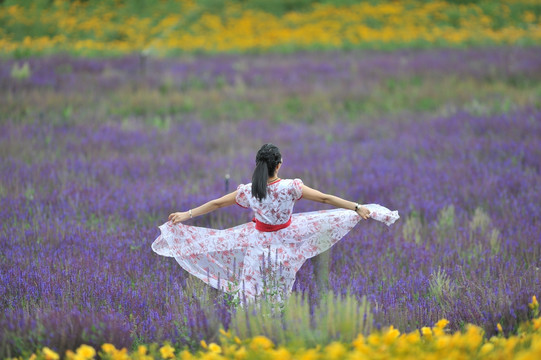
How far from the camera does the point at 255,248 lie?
11.8ft

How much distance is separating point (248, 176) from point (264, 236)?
268 cm

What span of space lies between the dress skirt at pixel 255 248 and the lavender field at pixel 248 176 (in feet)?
→ 0.60

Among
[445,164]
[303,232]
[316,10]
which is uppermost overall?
[316,10]

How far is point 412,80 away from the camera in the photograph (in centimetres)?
1112

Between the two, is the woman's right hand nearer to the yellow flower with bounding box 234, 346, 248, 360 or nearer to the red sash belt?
the red sash belt

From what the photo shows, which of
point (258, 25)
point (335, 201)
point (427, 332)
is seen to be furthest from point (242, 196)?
point (258, 25)

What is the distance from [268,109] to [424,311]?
6.71 metres

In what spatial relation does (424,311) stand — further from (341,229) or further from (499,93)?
(499,93)

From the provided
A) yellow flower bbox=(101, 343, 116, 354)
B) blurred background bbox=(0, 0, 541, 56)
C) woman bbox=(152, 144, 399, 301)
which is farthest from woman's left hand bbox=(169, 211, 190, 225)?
blurred background bbox=(0, 0, 541, 56)

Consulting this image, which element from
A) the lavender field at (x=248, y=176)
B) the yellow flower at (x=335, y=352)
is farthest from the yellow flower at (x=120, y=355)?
the yellow flower at (x=335, y=352)

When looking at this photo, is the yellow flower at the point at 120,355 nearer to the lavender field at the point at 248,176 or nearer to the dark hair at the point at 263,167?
the lavender field at the point at 248,176

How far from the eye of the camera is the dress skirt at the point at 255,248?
3490 millimetres

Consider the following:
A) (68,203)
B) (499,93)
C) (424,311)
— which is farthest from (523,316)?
(499,93)

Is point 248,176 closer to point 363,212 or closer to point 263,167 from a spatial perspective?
point 263,167
